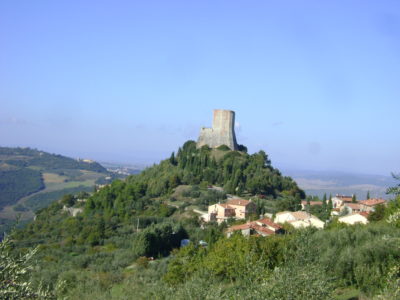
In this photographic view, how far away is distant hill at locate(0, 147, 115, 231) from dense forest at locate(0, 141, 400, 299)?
87.4 ft

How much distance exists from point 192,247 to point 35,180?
99.5 m

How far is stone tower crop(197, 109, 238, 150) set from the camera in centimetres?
5444

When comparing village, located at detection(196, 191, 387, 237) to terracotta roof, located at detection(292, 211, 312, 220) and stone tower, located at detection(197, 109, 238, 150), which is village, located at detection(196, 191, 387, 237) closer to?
terracotta roof, located at detection(292, 211, 312, 220)

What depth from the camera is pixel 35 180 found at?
113 meters

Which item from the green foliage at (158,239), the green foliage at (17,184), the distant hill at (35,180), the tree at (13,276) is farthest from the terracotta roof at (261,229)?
the green foliage at (17,184)

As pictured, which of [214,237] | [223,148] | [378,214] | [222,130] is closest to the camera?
[214,237]

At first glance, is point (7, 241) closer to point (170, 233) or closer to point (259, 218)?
→ point (170, 233)

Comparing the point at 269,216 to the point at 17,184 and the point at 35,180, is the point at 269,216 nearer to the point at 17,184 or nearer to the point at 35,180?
the point at 17,184

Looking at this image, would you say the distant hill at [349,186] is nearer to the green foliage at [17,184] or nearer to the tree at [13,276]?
the tree at [13,276]

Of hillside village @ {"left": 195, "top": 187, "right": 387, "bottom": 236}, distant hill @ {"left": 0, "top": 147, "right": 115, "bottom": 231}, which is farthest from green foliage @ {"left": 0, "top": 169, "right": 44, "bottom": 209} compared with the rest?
hillside village @ {"left": 195, "top": 187, "right": 387, "bottom": 236}

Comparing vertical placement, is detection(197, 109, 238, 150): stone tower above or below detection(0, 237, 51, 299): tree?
above

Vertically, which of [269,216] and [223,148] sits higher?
[223,148]

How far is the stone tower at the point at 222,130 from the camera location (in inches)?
2143

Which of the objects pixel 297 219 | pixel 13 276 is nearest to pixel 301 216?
pixel 297 219
